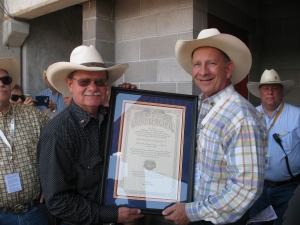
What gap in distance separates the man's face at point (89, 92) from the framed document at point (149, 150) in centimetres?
11

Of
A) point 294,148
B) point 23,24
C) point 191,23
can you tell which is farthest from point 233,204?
point 23,24

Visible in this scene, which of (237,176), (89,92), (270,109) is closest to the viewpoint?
(237,176)

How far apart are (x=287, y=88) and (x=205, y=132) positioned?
2728mm

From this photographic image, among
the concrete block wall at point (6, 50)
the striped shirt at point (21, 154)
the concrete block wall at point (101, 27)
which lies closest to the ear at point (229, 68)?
the striped shirt at point (21, 154)

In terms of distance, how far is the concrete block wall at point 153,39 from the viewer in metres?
3.53

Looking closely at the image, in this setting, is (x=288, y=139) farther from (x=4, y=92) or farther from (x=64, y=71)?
(x=4, y=92)

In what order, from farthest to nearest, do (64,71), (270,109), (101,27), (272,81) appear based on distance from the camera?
(101,27) < (272,81) < (270,109) < (64,71)

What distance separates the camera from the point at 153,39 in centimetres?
384

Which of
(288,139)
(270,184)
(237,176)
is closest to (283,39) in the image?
(288,139)

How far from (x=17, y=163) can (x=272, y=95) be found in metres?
3.06

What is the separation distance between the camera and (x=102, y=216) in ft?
6.20

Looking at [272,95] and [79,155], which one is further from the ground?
[272,95]

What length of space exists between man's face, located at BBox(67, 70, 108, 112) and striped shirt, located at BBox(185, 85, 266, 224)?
75 centimetres

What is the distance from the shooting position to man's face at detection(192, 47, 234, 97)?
6.50ft
